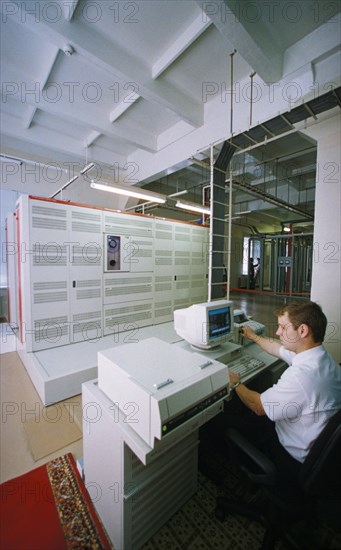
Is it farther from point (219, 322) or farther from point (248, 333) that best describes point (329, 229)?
point (219, 322)

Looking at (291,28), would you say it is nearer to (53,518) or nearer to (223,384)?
(223,384)

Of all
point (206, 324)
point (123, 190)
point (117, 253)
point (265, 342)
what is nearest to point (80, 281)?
point (117, 253)

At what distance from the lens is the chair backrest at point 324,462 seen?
1.00 m

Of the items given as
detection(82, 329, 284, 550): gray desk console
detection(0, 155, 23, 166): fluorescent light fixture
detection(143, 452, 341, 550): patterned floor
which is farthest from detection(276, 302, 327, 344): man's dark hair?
detection(0, 155, 23, 166): fluorescent light fixture

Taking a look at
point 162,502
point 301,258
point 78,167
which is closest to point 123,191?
point 78,167

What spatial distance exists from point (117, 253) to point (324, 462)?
360 cm

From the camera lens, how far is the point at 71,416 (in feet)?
7.98

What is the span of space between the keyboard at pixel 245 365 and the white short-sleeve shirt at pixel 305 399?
554 millimetres

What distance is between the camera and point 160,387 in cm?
110

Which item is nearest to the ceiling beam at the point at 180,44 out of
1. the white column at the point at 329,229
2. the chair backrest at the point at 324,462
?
the white column at the point at 329,229

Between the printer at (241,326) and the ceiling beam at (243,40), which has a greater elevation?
the ceiling beam at (243,40)

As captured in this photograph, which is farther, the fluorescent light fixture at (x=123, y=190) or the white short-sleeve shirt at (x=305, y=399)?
the fluorescent light fixture at (x=123, y=190)

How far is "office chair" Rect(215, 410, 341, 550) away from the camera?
1.02 meters

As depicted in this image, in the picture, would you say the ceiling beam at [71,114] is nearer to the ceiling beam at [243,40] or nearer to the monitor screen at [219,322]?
the ceiling beam at [243,40]
